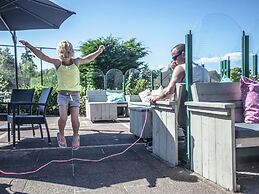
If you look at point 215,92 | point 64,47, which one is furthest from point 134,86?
point 215,92

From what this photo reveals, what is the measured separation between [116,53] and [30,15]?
36.6ft

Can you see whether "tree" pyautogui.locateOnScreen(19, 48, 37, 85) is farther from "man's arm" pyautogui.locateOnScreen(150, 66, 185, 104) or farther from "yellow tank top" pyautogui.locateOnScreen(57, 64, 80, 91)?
"man's arm" pyautogui.locateOnScreen(150, 66, 185, 104)

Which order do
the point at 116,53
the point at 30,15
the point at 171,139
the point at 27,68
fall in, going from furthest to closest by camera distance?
the point at 116,53, the point at 27,68, the point at 30,15, the point at 171,139

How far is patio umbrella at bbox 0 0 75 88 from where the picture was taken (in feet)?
16.3

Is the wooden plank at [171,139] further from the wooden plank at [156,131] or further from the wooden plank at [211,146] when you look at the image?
the wooden plank at [211,146]

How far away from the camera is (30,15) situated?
18.9 feet

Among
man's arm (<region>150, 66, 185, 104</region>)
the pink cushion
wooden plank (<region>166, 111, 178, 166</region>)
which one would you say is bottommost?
wooden plank (<region>166, 111, 178, 166</region>)

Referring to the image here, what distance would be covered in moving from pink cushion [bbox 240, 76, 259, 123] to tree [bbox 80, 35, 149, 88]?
12.3 meters

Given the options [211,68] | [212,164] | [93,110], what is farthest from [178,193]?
[93,110]

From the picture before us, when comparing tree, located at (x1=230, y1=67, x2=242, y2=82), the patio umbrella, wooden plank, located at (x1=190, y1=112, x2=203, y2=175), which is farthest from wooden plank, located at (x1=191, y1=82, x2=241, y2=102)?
the patio umbrella

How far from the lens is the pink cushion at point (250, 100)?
2.97 meters

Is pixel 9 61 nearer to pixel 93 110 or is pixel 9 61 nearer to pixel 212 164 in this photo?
pixel 93 110

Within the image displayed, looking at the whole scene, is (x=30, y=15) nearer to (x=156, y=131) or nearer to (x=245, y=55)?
(x=156, y=131)

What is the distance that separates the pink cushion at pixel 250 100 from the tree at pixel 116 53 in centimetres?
1228
